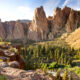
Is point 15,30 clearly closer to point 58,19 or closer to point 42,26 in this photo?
point 42,26

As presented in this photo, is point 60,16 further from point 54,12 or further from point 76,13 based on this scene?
point 76,13

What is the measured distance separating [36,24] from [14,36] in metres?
29.4

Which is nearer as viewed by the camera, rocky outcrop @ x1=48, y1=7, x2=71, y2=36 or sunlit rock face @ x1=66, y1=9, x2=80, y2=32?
sunlit rock face @ x1=66, y1=9, x2=80, y2=32

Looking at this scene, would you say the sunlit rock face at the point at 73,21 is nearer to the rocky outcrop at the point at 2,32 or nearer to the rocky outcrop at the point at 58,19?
the rocky outcrop at the point at 58,19

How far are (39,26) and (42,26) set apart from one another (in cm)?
345

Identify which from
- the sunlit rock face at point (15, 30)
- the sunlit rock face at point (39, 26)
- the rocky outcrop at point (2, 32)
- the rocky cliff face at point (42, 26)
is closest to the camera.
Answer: the sunlit rock face at point (39, 26)

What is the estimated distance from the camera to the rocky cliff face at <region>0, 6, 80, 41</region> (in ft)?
345

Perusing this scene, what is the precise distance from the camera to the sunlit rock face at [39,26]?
104856 millimetres

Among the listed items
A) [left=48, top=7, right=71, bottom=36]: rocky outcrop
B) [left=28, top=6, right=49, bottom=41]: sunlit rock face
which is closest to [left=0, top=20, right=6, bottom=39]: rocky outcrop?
[left=28, top=6, right=49, bottom=41]: sunlit rock face

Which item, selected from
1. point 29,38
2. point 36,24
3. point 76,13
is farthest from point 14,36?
point 76,13

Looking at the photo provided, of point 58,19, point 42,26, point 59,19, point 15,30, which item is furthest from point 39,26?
point 15,30

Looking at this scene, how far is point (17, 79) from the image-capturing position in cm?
440

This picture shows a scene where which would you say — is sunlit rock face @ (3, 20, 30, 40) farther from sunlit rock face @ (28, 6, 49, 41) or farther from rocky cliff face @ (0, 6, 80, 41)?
sunlit rock face @ (28, 6, 49, 41)

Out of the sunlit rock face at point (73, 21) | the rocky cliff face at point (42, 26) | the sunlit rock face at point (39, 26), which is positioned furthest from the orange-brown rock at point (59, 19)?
the sunlit rock face at point (39, 26)
